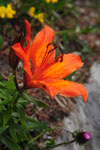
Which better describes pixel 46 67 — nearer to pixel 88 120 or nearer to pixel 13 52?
pixel 13 52

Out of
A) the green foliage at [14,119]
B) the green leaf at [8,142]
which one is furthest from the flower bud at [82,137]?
the green leaf at [8,142]

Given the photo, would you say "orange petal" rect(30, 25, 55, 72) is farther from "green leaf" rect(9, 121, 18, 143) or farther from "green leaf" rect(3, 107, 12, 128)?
"green leaf" rect(9, 121, 18, 143)

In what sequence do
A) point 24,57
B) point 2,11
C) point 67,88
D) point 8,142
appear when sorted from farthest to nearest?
point 2,11, point 8,142, point 67,88, point 24,57

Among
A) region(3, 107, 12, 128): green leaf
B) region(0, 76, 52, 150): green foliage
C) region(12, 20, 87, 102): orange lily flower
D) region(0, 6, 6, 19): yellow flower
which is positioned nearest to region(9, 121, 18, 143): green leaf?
region(0, 76, 52, 150): green foliage

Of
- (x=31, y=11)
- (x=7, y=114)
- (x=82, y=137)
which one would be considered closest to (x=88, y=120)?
(x=82, y=137)

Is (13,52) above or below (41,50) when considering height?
below

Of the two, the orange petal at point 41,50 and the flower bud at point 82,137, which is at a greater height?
the orange petal at point 41,50

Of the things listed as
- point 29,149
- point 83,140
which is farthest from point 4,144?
point 83,140

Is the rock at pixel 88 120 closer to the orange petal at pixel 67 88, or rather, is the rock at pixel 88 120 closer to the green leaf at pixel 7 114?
the green leaf at pixel 7 114

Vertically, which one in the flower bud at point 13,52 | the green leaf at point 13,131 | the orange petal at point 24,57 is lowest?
the green leaf at point 13,131
